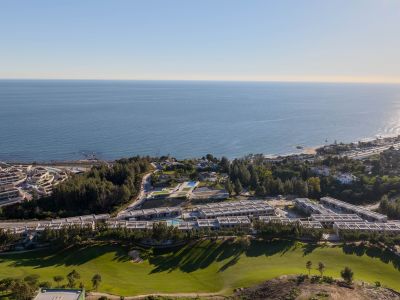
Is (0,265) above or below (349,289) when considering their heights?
below

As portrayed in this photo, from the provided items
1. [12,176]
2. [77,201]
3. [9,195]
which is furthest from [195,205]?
[12,176]

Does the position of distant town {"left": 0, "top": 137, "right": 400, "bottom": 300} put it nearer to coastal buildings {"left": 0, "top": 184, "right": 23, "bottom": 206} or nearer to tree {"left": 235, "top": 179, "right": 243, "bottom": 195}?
tree {"left": 235, "top": 179, "right": 243, "bottom": 195}

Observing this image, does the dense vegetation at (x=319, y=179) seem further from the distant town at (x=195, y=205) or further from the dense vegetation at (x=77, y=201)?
the dense vegetation at (x=77, y=201)

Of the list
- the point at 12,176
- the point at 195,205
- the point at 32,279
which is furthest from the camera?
the point at 12,176

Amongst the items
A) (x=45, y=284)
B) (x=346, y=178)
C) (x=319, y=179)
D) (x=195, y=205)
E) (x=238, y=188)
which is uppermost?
(x=346, y=178)

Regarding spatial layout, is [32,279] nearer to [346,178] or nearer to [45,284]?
[45,284]

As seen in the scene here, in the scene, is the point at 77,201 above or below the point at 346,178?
below

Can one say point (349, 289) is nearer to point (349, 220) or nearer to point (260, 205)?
point (349, 220)

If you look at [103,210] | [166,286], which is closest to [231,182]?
[103,210]
